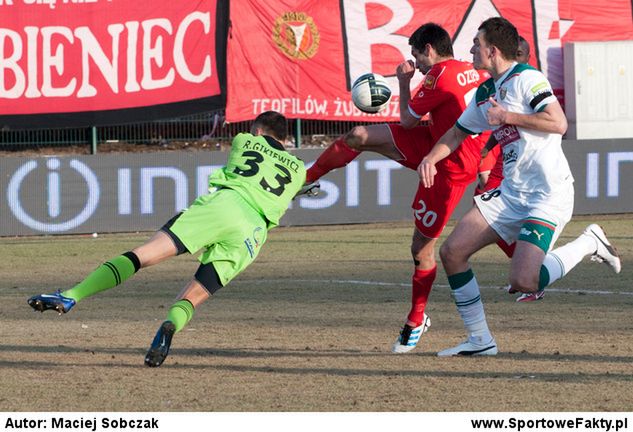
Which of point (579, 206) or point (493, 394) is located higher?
point (493, 394)

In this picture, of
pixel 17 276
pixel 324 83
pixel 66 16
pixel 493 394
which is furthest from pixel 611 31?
pixel 493 394

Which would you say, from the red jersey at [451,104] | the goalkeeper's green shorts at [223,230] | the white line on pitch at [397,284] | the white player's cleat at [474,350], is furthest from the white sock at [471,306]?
the white line on pitch at [397,284]

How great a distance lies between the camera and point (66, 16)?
22.0 metres

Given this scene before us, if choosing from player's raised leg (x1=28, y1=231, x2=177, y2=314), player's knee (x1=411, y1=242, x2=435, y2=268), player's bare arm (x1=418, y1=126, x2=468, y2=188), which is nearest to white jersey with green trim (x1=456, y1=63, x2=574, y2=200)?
player's bare arm (x1=418, y1=126, x2=468, y2=188)

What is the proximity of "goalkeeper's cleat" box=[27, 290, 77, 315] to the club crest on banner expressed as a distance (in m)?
15.2

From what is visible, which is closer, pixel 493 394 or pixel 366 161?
pixel 493 394

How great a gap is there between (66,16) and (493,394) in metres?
16.3

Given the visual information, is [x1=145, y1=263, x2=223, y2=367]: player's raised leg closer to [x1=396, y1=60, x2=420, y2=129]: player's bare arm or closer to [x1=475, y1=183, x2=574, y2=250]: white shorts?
→ [x1=475, y1=183, x2=574, y2=250]: white shorts

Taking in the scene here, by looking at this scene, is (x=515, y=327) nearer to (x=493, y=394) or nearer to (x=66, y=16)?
(x=493, y=394)

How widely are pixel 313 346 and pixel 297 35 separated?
549 inches

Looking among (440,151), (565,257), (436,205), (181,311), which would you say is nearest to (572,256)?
(565,257)

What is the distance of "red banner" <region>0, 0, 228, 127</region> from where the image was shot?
72.1ft

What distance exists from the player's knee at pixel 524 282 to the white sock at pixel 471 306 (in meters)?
0.73

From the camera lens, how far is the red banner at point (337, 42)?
22.7m
